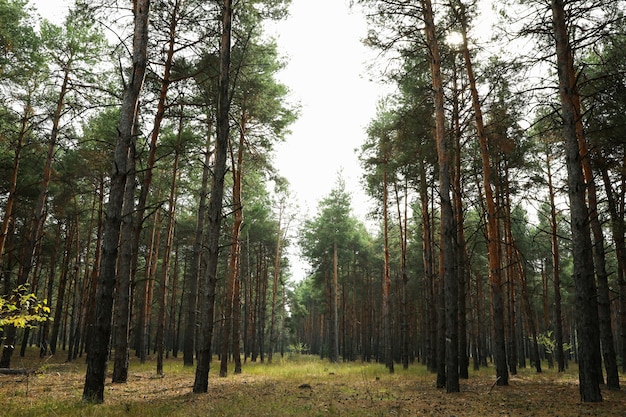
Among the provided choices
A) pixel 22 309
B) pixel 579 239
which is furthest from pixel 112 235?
pixel 579 239

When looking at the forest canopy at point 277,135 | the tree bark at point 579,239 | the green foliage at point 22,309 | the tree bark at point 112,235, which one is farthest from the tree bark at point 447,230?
A: the green foliage at point 22,309

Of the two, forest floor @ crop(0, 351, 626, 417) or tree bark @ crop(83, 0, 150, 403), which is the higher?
tree bark @ crop(83, 0, 150, 403)

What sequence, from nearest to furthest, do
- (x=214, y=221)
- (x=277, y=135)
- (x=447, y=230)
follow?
1. (x=214, y=221)
2. (x=447, y=230)
3. (x=277, y=135)

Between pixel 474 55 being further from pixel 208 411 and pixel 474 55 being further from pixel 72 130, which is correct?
pixel 72 130

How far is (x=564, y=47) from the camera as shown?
28.4 feet

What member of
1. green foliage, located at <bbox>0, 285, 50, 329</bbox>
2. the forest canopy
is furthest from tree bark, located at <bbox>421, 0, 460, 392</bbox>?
green foliage, located at <bbox>0, 285, 50, 329</bbox>

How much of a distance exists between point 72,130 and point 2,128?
2.44m

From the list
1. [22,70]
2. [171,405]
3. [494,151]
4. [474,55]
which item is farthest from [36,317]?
[494,151]

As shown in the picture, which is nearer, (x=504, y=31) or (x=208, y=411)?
(x=208, y=411)

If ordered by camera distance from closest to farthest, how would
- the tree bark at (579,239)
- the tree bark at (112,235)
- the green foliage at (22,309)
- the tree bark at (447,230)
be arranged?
the green foliage at (22,309) < the tree bark at (112,235) < the tree bark at (579,239) < the tree bark at (447,230)

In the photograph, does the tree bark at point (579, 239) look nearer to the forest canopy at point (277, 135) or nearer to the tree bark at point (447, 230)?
the forest canopy at point (277, 135)

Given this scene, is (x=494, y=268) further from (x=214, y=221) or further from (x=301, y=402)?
(x=214, y=221)

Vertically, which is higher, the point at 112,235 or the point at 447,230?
the point at 447,230

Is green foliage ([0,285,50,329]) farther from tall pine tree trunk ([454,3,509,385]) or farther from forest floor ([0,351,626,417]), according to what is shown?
tall pine tree trunk ([454,3,509,385])
